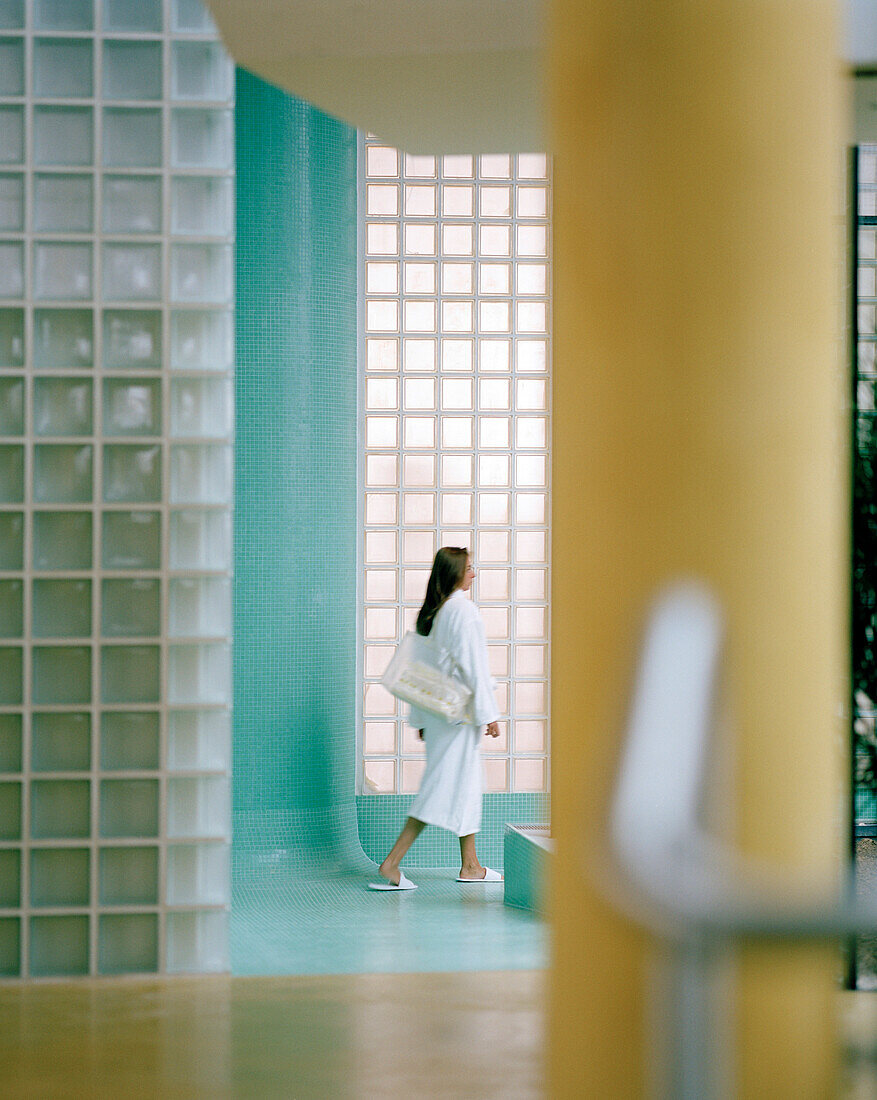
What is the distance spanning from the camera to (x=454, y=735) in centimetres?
518

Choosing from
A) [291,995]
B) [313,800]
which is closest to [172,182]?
[291,995]

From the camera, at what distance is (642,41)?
5.15ft

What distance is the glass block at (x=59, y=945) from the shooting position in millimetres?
3596

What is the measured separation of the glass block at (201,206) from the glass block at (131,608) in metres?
1.07

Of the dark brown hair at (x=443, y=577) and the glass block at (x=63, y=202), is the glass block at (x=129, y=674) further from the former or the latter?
the dark brown hair at (x=443, y=577)

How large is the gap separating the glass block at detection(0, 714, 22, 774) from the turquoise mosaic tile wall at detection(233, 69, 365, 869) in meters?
1.63

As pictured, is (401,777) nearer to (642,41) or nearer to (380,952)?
(380,952)

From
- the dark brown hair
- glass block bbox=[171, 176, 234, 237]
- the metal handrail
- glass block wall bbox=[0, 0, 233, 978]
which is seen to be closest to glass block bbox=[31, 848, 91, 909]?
glass block wall bbox=[0, 0, 233, 978]

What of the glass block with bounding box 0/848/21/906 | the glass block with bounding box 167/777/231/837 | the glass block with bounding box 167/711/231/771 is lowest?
the glass block with bounding box 0/848/21/906

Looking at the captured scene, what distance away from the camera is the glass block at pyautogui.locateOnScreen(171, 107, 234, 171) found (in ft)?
11.9

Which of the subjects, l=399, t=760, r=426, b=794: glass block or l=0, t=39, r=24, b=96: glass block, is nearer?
l=0, t=39, r=24, b=96: glass block

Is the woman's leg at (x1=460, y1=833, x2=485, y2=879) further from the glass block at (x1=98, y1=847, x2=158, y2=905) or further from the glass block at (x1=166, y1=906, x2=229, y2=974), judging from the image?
the glass block at (x1=98, y1=847, x2=158, y2=905)

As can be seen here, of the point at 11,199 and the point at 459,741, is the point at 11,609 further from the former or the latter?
the point at 459,741

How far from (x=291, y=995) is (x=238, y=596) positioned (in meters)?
2.09
